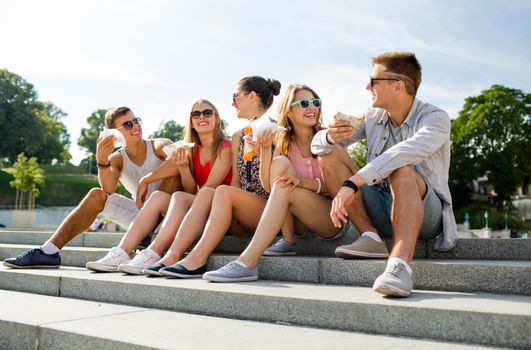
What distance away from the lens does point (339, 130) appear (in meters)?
3.50

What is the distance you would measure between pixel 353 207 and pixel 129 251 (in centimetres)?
195

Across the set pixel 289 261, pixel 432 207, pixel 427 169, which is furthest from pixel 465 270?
pixel 289 261

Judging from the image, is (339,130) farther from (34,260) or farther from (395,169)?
(34,260)

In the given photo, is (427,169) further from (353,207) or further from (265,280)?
(265,280)

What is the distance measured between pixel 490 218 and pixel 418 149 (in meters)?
38.8

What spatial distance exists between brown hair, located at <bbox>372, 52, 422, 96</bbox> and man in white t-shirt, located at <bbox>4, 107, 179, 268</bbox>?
2266mm

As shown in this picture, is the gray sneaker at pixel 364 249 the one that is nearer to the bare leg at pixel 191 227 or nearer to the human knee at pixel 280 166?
the human knee at pixel 280 166

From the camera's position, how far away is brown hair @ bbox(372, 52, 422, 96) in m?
3.47

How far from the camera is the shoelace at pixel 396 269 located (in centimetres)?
271

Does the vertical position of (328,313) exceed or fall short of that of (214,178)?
it falls short

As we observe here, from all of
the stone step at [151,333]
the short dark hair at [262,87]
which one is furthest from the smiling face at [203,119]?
the stone step at [151,333]

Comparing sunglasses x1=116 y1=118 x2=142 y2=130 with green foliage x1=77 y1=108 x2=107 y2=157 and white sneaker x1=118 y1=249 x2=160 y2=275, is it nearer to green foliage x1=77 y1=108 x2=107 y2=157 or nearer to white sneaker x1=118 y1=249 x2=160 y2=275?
white sneaker x1=118 y1=249 x2=160 y2=275

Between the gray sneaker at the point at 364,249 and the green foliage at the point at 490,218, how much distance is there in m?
37.9

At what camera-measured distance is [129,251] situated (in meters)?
4.36
